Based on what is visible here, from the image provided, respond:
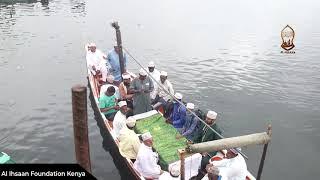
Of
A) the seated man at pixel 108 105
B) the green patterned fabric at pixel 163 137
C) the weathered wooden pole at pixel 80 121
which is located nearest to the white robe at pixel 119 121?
the green patterned fabric at pixel 163 137

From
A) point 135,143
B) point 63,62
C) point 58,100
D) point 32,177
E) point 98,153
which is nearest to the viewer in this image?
point 32,177

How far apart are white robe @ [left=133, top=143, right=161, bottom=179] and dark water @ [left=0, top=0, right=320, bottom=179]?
10.2ft

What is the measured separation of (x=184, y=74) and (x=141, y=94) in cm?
1223

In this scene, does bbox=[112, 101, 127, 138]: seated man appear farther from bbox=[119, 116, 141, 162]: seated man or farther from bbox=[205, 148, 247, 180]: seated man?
bbox=[205, 148, 247, 180]: seated man

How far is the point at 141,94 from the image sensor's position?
13.5m

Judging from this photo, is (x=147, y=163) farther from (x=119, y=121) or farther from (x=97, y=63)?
(x=97, y=63)

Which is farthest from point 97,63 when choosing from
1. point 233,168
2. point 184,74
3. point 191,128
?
point 233,168

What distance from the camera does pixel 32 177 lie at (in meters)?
6.17

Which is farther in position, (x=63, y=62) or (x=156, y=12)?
(x=156, y=12)

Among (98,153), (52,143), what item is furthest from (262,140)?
(52,143)

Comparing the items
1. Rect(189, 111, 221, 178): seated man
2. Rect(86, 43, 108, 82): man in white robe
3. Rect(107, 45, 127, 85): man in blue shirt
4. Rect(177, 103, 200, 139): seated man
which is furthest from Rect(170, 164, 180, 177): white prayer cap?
Rect(86, 43, 108, 82): man in white robe

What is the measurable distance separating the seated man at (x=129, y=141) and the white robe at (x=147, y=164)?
0.68m

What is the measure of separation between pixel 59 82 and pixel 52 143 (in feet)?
27.7

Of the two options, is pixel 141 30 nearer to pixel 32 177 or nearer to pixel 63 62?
pixel 63 62
